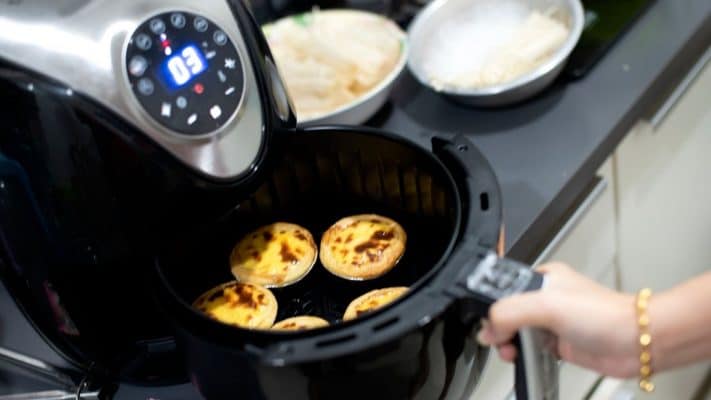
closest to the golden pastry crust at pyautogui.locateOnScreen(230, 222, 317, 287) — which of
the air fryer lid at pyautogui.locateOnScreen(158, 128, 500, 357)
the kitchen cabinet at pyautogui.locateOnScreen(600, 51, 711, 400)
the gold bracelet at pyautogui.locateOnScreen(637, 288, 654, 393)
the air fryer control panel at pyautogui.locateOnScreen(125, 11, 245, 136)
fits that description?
the air fryer lid at pyautogui.locateOnScreen(158, 128, 500, 357)

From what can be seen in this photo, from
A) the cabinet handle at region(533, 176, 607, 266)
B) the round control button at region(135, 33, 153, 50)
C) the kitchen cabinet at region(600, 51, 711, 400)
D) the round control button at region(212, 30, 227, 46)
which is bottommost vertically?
the kitchen cabinet at region(600, 51, 711, 400)

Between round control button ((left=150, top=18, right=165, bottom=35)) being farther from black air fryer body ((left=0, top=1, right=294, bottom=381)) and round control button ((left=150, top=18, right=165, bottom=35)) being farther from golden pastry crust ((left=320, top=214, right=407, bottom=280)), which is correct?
golden pastry crust ((left=320, top=214, right=407, bottom=280))

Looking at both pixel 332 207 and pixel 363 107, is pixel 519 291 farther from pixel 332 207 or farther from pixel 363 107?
pixel 363 107

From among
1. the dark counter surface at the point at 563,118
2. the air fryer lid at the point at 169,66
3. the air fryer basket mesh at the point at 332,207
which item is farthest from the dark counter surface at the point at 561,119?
the air fryer lid at the point at 169,66

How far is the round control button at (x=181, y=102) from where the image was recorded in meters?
0.57

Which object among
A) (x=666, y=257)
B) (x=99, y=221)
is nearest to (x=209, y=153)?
(x=99, y=221)

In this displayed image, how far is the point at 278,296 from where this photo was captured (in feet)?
2.30

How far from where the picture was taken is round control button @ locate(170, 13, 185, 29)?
58 cm

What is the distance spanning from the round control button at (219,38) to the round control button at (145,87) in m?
0.06

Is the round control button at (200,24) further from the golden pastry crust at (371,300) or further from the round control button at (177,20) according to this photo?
the golden pastry crust at (371,300)

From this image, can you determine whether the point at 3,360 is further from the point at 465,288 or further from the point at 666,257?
the point at 666,257

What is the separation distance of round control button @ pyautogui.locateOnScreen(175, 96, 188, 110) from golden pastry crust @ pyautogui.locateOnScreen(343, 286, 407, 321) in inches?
7.9

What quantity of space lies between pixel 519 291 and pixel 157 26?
0.98 feet

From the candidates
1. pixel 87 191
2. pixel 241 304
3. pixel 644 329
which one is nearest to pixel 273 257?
pixel 241 304
